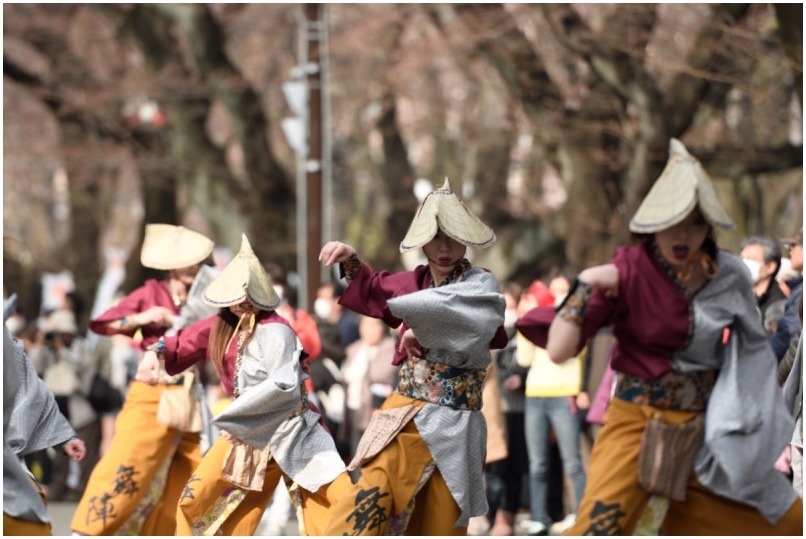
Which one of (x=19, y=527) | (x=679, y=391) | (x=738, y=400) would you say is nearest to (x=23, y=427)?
(x=19, y=527)

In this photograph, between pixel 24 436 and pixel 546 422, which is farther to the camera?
pixel 546 422

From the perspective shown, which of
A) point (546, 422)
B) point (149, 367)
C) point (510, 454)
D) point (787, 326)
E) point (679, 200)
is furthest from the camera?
point (510, 454)

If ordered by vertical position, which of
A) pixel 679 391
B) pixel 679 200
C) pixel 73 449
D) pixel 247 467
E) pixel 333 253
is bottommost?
pixel 247 467

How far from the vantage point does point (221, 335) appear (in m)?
8.33

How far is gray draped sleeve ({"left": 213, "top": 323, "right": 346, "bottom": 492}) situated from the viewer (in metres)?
7.92

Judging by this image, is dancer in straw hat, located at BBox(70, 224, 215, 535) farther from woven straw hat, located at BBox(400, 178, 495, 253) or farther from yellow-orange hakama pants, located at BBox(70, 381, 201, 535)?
woven straw hat, located at BBox(400, 178, 495, 253)

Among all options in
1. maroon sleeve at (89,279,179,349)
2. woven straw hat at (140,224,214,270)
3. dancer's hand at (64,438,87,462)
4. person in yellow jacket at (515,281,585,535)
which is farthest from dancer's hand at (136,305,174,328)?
person in yellow jacket at (515,281,585,535)

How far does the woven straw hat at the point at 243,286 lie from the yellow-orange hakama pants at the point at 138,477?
1587mm

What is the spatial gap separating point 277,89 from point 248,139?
24.2 feet

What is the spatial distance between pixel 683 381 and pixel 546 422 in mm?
5265

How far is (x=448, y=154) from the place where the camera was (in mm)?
27641

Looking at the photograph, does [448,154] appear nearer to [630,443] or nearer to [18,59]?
[18,59]

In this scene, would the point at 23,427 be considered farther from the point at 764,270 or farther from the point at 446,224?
Answer: the point at 764,270

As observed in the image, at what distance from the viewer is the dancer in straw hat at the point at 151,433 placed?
9453 millimetres
